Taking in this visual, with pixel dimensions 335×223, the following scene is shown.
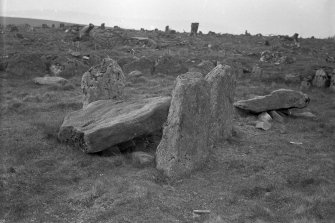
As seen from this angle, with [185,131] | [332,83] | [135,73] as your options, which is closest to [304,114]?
[332,83]

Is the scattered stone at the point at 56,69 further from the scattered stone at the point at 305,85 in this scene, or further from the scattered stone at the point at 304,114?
the scattered stone at the point at 304,114

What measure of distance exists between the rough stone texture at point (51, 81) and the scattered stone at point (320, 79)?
15908mm

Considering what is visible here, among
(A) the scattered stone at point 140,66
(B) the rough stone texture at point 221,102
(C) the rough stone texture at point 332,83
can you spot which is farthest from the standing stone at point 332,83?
(B) the rough stone texture at point 221,102

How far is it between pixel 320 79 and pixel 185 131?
18.8 m

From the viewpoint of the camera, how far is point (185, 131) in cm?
1328

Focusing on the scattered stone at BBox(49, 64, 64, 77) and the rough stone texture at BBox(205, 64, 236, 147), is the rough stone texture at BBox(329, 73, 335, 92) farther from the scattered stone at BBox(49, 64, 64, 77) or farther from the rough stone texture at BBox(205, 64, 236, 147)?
the scattered stone at BBox(49, 64, 64, 77)

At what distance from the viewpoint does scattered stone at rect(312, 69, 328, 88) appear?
2925 cm

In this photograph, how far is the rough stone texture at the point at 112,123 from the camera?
14039 mm

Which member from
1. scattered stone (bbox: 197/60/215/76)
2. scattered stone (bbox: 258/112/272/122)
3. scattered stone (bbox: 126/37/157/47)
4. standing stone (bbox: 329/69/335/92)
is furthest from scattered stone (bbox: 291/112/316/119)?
scattered stone (bbox: 126/37/157/47)

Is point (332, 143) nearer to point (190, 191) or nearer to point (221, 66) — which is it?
point (221, 66)

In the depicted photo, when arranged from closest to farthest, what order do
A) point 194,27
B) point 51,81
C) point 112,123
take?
point 112,123 → point 51,81 → point 194,27

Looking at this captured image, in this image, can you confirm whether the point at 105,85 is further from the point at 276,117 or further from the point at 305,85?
the point at 305,85

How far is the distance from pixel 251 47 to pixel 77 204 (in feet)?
135

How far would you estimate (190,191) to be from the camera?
39.6ft
